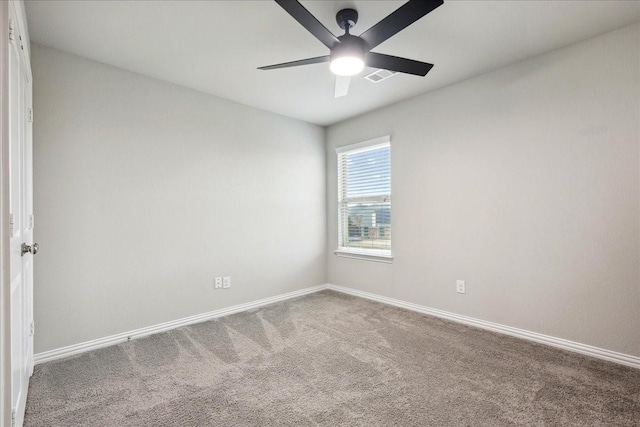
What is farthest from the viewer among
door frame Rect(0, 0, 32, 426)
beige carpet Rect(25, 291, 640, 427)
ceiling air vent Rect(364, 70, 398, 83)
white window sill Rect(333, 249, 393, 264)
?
white window sill Rect(333, 249, 393, 264)

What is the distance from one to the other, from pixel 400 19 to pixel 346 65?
1.57 feet

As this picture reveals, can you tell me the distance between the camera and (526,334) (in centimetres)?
275

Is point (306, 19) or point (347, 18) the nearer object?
point (306, 19)

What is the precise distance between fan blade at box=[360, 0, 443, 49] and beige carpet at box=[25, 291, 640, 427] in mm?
2185

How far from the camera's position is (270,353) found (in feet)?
8.26

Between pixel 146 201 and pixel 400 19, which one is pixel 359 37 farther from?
pixel 146 201

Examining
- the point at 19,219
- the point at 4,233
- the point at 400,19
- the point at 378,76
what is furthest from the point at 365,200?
the point at 4,233

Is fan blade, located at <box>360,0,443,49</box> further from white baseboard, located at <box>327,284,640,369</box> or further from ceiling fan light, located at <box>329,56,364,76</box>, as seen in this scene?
white baseboard, located at <box>327,284,640,369</box>

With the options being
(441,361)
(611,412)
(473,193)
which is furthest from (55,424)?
(473,193)

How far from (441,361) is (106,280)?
289cm

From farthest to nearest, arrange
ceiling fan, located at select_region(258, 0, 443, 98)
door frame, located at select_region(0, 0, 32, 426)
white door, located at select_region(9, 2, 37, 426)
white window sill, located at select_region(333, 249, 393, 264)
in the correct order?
white window sill, located at select_region(333, 249, 393, 264) → ceiling fan, located at select_region(258, 0, 443, 98) → white door, located at select_region(9, 2, 37, 426) → door frame, located at select_region(0, 0, 32, 426)

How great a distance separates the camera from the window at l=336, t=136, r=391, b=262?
3.96 metres

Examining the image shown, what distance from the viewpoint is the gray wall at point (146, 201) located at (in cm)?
248

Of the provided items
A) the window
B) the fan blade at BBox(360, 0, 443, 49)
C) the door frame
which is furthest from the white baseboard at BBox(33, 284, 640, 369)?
the fan blade at BBox(360, 0, 443, 49)
